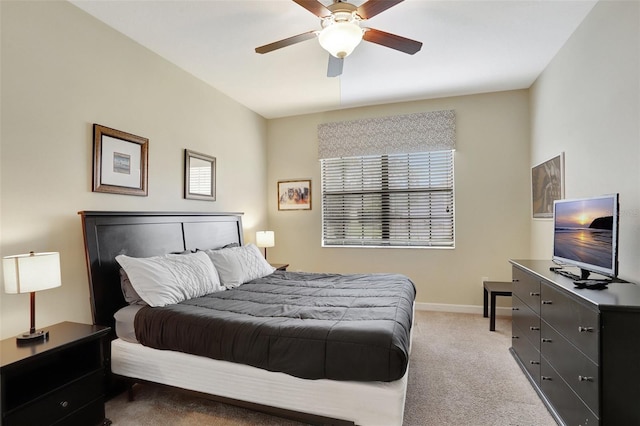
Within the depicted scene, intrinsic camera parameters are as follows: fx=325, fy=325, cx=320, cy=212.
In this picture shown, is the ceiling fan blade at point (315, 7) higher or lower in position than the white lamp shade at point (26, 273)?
higher

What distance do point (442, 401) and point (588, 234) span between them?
57.3 inches

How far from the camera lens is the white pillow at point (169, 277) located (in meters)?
2.36

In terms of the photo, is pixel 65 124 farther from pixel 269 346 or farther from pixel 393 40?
pixel 393 40

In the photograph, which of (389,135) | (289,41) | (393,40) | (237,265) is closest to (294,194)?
(389,135)

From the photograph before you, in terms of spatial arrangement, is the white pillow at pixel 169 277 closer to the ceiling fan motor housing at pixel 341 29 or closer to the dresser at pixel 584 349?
the ceiling fan motor housing at pixel 341 29

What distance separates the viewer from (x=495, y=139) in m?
4.24

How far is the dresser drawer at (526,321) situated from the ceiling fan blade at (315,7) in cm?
255

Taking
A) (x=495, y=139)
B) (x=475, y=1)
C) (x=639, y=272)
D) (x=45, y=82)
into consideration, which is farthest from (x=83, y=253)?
(x=495, y=139)

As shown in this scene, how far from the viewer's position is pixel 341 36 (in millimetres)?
2027

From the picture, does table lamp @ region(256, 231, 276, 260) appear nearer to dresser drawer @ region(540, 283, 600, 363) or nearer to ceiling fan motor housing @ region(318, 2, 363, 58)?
ceiling fan motor housing @ region(318, 2, 363, 58)

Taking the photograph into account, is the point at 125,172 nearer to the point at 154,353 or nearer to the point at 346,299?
the point at 154,353

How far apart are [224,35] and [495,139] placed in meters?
3.47

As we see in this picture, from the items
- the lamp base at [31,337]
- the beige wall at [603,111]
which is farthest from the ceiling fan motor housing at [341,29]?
the lamp base at [31,337]

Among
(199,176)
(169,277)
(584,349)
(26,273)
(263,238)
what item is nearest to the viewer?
(584,349)
